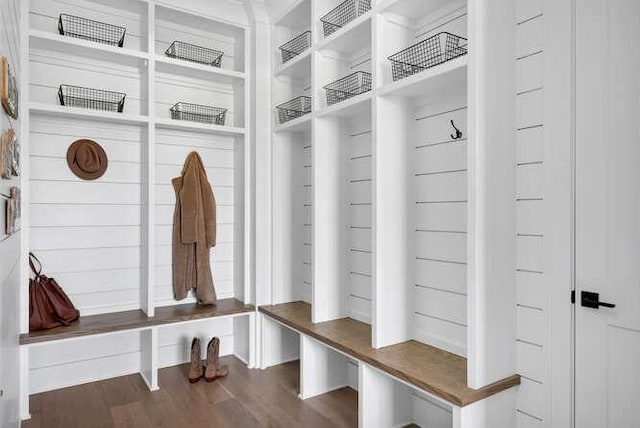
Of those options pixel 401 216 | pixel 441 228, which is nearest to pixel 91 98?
pixel 401 216

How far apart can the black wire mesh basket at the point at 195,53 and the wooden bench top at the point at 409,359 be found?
2023 mm

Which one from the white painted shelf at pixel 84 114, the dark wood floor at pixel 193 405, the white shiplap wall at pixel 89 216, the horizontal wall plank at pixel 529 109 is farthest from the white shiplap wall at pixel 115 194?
the horizontal wall plank at pixel 529 109

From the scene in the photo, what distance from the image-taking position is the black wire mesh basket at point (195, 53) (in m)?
3.16

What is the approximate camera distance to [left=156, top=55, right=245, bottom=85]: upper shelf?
3068 millimetres

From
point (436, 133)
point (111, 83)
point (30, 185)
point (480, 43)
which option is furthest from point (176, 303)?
point (480, 43)

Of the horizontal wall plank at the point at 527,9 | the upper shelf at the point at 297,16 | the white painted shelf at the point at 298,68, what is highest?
the upper shelf at the point at 297,16

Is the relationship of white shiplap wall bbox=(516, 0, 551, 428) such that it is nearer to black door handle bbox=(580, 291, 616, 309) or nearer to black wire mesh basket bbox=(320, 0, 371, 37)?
black door handle bbox=(580, 291, 616, 309)

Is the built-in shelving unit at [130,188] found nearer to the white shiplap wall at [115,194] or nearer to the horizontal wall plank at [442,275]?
the white shiplap wall at [115,194]

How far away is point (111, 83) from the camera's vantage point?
307 centimetres

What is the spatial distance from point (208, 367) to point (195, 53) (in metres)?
2.37

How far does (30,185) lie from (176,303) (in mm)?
1275

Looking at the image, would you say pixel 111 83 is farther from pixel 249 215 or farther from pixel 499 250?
pixel 499 250

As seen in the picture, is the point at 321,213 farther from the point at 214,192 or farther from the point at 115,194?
the point at 115,194

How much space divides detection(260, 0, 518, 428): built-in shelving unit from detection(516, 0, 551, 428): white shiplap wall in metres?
0.05
